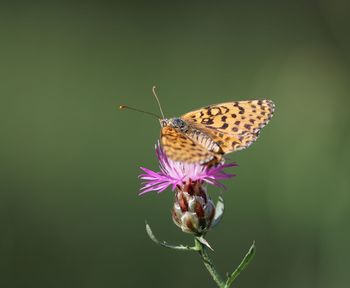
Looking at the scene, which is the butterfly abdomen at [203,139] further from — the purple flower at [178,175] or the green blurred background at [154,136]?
the green blurred background at [154,136]

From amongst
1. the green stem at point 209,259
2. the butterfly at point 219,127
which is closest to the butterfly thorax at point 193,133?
the butterfly at point 219,127

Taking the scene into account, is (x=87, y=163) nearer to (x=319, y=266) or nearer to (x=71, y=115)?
(x=71, y=115)

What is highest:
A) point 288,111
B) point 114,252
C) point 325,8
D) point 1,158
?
point 325,8

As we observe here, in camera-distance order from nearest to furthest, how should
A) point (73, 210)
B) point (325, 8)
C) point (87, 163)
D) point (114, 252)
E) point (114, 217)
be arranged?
point (114, 252), point (114, 217), point (73, 210), point (87, 163), point (325, 8)

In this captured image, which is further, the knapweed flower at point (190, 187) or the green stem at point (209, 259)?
the knapweed flower at point (190, 187)

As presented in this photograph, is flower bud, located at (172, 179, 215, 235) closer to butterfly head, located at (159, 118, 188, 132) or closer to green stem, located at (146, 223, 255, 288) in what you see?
green stem, located at (146, 223, 255, 288)

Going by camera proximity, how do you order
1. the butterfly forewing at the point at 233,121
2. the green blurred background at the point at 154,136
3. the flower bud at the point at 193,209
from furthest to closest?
1. the green blurred background at the point at 154,136
2. the butterfly forewing at the point at 233,121
3. the flower bud at the point at 193,209

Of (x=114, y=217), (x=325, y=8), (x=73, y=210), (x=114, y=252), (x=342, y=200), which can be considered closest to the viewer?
(x=342, y=200)

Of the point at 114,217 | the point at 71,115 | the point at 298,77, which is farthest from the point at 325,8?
the point at 114,217
